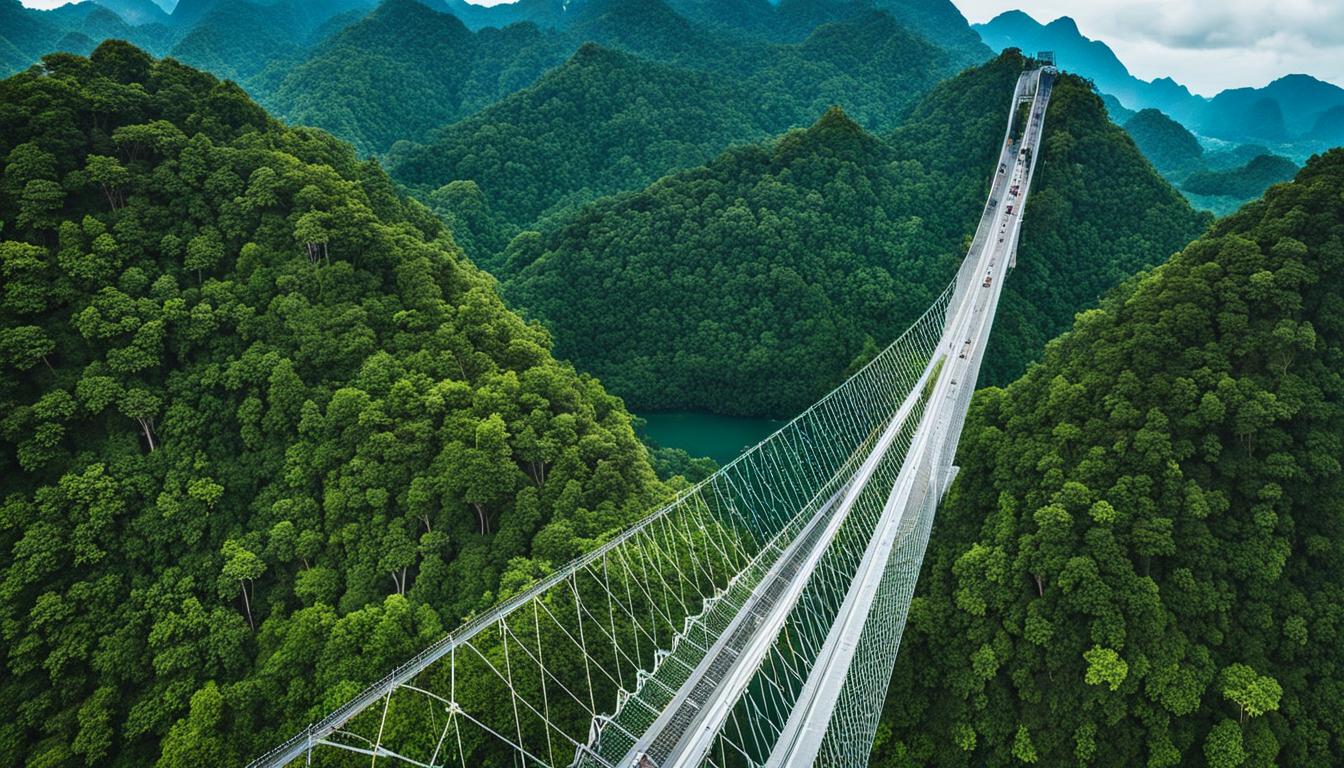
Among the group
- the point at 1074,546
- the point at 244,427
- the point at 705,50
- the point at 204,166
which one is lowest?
the point at 1074,546

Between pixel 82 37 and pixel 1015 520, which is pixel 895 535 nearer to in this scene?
pixel 1015 520

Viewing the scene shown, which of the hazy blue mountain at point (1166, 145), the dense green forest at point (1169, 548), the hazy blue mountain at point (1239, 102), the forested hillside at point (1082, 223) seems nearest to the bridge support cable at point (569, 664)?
the dense green forest at point (1169, 548)

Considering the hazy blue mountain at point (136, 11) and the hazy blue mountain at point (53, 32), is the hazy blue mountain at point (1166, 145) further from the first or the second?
the hazy blue mountain at point (136, 11)

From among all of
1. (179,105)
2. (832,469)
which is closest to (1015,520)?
(832,469)

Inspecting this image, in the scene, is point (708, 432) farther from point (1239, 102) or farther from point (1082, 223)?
point (1239, 102)

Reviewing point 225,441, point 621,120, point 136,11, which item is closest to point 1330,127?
point 621,120

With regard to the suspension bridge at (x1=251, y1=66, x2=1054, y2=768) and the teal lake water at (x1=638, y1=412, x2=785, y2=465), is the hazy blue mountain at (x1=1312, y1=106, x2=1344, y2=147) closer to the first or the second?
the teal lake water at (x1=638, y1=412, x2=785, y2=465)
